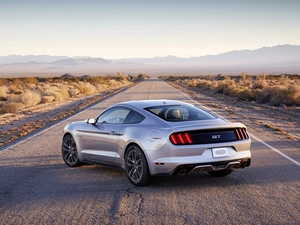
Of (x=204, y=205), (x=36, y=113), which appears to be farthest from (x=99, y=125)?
(x=36, y=113)

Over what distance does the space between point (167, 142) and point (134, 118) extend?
1.19 meters

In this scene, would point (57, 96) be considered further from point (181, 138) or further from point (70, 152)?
point (181, 138)

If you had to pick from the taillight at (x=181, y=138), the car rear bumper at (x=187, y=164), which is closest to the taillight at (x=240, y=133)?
the car rear bumper at (x=187, y=164)

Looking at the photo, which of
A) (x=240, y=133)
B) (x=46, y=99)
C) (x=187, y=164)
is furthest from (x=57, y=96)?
(x=187, y=164)

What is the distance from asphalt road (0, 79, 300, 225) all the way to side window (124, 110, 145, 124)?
3.39ft

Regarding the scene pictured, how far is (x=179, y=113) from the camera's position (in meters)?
9.13

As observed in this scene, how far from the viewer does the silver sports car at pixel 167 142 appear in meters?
8.21

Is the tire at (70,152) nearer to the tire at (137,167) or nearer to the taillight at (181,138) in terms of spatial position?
the tire at (137,167)

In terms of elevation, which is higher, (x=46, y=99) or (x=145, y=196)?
(x=145, y=196)

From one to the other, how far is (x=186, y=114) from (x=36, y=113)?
1922 centimetres

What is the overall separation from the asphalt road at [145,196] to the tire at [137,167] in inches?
6.1

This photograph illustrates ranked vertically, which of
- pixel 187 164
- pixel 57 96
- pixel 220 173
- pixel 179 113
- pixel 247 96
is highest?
pixel 179 113

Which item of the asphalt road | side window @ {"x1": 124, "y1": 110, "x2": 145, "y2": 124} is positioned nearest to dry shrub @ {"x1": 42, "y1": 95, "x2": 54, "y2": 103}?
the asphalt road

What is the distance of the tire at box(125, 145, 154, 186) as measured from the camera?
845cm
